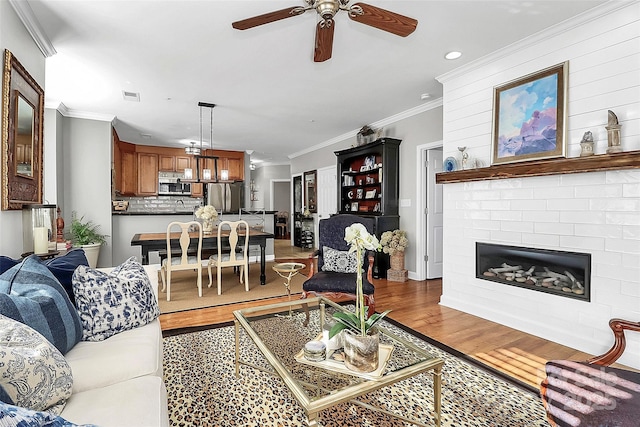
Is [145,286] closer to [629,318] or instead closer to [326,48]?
[326,48]

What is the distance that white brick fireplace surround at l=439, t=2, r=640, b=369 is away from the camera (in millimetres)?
2277

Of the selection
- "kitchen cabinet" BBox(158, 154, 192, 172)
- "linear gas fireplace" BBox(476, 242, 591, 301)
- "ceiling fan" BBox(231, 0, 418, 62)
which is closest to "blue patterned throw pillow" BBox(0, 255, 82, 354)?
"ceiling fan" BBox(231, 0, 418, 62)

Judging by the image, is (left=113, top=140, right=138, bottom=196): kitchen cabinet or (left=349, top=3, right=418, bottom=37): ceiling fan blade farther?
(left=113, top=140, right=138, bottom=196): kitchen cabinet

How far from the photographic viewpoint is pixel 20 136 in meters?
2.48

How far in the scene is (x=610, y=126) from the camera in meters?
2.30

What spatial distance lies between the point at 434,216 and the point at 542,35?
265 cm

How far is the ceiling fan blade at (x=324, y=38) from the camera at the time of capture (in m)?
1.94

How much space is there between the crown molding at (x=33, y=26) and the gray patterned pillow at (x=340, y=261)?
3107mm

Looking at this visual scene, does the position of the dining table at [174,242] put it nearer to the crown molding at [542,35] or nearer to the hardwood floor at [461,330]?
the hardwood floor at [461,330]

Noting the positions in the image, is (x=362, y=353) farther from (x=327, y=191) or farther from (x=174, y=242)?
(x=327, y=191)

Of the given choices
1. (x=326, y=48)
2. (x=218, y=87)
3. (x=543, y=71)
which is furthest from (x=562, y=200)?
(x=218, y=87)

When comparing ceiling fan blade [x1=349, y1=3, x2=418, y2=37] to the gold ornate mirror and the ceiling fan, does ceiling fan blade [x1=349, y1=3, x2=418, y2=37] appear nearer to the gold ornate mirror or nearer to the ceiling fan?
the ceiling fan

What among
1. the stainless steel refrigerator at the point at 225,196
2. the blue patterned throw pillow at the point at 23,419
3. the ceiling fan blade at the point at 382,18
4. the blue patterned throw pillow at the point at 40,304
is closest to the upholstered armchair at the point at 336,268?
the blue patterned throw pillow at the point at 40,304

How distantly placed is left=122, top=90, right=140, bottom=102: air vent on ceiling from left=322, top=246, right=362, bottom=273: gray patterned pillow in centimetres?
319
